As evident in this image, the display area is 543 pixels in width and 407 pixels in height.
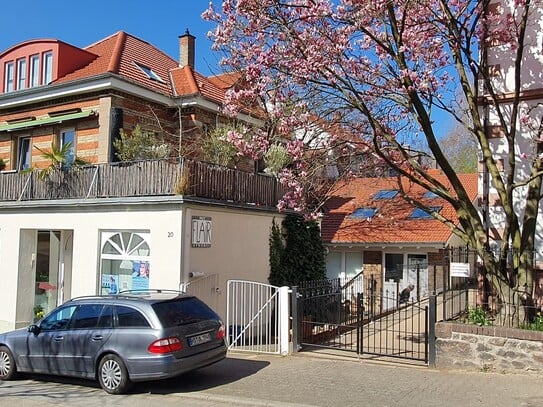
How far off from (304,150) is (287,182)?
0.80m

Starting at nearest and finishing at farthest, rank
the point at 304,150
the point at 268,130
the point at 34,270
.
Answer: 1. the point at 304,150
2. the point at 268,130
3. the point at 34,270

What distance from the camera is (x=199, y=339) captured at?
29.5 feet

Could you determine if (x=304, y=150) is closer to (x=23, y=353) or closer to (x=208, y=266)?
(x=208, y=266)

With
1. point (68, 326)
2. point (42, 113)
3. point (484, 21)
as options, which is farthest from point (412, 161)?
point (42, 113)

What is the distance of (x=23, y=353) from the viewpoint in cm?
991

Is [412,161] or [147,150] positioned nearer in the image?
[412,161]

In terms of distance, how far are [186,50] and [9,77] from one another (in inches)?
281

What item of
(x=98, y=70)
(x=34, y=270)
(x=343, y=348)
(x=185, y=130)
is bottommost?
(x=343, y=348)

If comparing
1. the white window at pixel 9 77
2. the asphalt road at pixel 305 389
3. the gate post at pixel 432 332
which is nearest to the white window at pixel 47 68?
the white window at pixel 9 77

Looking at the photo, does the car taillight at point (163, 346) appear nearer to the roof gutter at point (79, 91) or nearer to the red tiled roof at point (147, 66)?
the roof gutter at point (79, 91)

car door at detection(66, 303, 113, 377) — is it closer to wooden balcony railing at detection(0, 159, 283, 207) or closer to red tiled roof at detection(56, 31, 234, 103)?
wooden balcony railing at detection(0, 159, 283, 207)

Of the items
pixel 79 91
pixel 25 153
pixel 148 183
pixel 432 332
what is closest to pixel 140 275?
pixel 148 183

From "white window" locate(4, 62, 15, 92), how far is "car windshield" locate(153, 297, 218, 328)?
16.4 meters

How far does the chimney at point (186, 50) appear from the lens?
23859 millimetres
